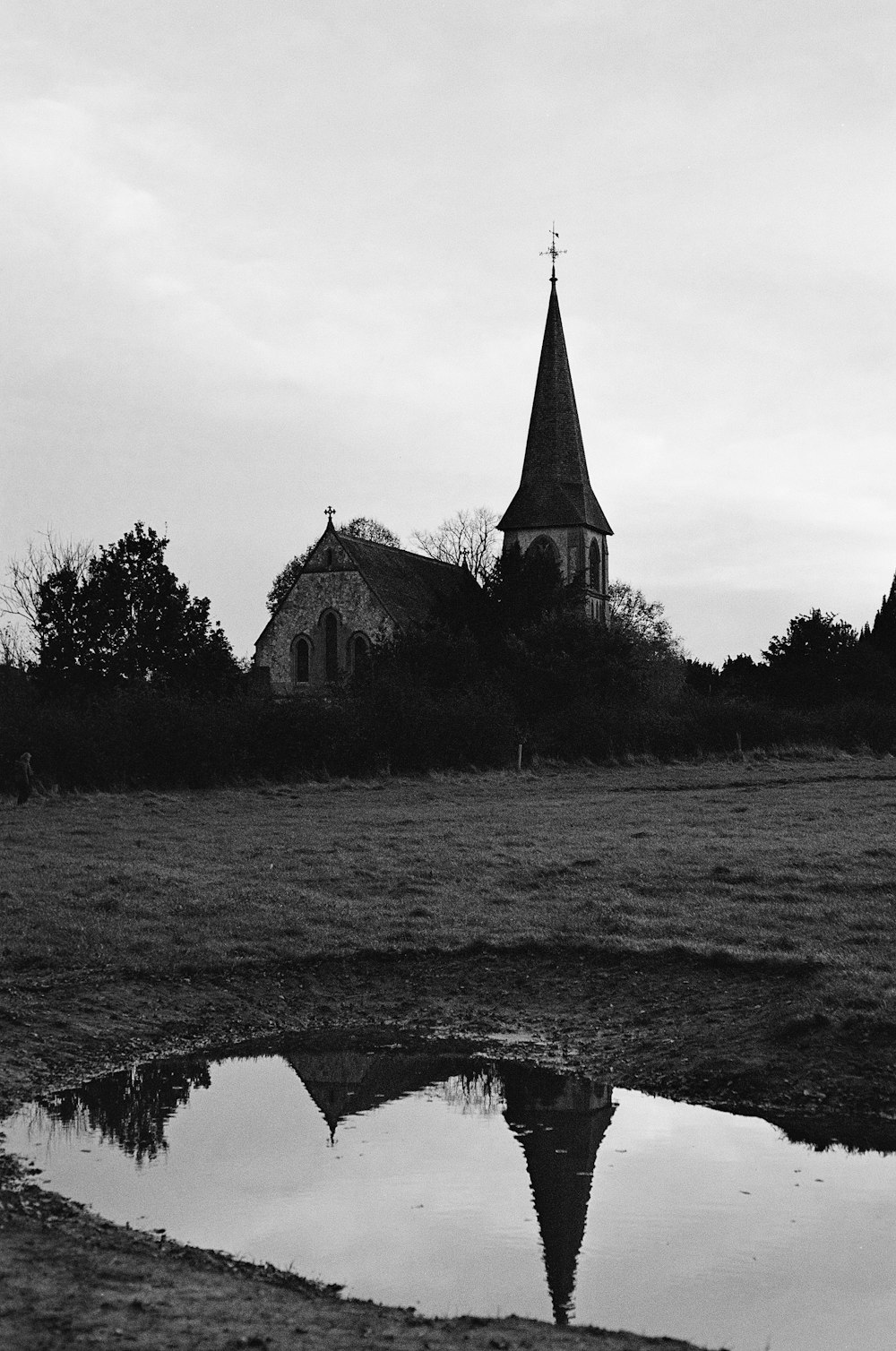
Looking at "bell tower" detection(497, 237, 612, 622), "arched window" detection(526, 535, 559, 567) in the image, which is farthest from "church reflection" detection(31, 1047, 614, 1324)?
"bell tower" detection(497, 237, 612, 622)

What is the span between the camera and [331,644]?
5688cm

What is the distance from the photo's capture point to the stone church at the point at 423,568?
55750 millimetres

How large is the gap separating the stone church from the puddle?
37.6 m

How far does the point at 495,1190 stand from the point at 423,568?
184 ft

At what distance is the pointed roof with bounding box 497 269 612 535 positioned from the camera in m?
64.8

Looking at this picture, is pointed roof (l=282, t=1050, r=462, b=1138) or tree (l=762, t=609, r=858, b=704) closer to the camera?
pointed roof (l=282, t=1050, r=462, b=1138)

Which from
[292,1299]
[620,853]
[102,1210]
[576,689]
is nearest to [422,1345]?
[292,1299]

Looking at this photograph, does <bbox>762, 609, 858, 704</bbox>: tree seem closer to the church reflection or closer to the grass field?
the grass field

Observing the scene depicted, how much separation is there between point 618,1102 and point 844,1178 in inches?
62.6

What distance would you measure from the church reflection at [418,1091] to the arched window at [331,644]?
156 feet

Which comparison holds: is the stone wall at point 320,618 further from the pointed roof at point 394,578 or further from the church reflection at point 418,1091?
the church reflection at point 418,1091

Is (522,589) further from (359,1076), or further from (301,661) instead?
(359,1076)

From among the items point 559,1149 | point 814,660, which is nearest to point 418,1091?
point 559,1149

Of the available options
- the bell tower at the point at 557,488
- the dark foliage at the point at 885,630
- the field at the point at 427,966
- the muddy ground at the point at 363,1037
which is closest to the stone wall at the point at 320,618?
the bell tower at the point at 557,488
